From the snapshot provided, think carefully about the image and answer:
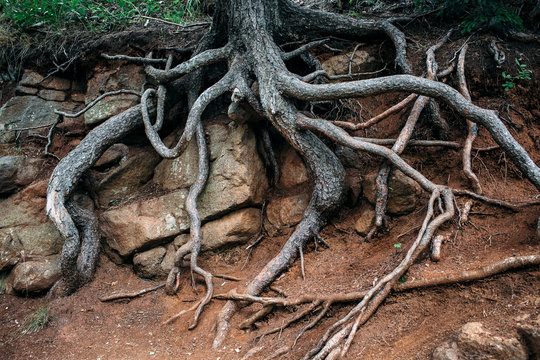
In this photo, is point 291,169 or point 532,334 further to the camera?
point 291,169

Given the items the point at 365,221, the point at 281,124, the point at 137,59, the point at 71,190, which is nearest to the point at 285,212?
the point at 365,221

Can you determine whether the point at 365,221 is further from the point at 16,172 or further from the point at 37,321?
the point at 16,172

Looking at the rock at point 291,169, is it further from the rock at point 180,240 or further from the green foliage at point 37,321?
the green foliage at point 37,321

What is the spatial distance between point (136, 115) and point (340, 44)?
3.16m

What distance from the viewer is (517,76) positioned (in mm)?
4094

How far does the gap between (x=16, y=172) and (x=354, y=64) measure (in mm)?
5113

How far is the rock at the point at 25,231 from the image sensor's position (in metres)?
4.68

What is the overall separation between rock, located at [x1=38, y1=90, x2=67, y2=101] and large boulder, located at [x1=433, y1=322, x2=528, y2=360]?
20.9 feet

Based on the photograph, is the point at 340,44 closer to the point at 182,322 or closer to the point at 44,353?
the point at 182,322

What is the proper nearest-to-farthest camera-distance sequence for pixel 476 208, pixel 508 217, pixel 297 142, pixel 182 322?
pixel 508 217 < pixel 476 208 < pixel 182 322 < pixel 297 142

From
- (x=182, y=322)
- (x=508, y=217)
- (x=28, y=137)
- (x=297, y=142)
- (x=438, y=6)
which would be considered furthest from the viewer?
(x=28, y=137)

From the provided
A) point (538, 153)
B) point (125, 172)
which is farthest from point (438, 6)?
point (125, 172)

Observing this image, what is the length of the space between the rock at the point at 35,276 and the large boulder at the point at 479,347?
444cm

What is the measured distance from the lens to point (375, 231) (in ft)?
12.6
